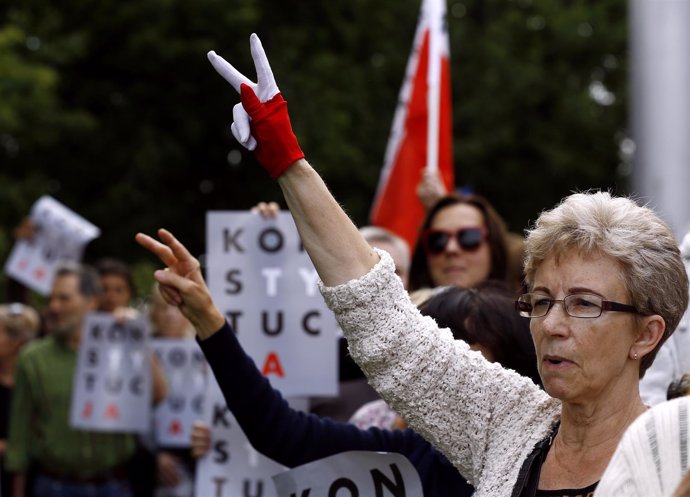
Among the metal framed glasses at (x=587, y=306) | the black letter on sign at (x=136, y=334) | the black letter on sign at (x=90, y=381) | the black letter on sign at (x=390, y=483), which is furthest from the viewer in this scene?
the black letter on sign at (x=136, y=334)

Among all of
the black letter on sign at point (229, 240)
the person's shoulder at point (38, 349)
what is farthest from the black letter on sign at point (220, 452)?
the person's shoulder at point (38, 349)

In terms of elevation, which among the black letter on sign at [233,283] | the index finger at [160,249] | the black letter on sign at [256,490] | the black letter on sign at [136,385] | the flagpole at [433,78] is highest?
the flagpole at [433,78]

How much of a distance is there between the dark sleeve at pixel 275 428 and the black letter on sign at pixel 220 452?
1584 mm

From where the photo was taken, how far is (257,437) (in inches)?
142

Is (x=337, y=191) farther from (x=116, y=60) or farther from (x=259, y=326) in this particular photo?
(x=259, y=326)

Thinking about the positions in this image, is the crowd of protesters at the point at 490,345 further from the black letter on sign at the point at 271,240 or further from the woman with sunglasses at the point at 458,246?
the woman with sunglasses at the point at 458,246

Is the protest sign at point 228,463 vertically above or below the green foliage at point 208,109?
below

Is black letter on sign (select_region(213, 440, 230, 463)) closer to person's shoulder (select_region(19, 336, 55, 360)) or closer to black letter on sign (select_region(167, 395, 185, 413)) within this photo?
person's shoulder (select_region(19, 336, 55, 360))

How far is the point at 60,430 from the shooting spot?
7793 millimetres

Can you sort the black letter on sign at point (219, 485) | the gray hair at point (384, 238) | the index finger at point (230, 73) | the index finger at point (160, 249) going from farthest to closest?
the gray hair at point (384, 238) < the black letter on sign at point (219, 485) < the index finger at point (160, 249) < the index finger at point (230, 73)

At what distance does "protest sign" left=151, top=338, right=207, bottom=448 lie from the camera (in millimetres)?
8336

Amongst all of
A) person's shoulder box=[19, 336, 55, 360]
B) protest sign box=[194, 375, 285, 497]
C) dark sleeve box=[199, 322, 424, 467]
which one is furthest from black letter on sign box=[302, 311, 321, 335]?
person's shoulder box=[19, 336, 55, 360]

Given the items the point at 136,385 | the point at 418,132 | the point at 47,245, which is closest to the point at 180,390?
the point at 136,385

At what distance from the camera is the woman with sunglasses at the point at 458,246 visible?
5324mm
